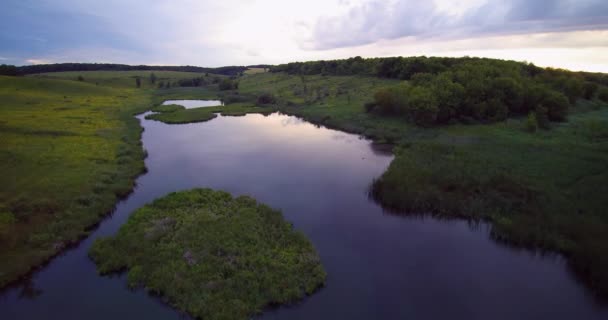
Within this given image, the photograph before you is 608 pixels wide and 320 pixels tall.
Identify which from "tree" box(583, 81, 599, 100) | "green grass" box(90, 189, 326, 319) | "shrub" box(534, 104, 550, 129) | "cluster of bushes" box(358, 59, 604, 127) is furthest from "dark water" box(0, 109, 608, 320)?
"tree" box(583, 81, 599, 100)

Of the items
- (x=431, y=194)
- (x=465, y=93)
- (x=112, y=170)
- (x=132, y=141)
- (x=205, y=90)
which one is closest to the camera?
(x=431, y=194)

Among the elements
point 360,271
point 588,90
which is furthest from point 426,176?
point 588,90

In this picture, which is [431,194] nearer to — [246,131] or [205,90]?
[246,131]

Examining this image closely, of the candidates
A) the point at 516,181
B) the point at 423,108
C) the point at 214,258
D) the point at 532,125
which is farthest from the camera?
the point at 423,108

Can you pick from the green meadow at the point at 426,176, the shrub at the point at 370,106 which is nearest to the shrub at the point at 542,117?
the green meadow at the point at 426,176

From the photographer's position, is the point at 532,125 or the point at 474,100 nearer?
the point at 532,125

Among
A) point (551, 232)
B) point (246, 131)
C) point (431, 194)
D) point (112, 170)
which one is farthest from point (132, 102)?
point (551, 232)

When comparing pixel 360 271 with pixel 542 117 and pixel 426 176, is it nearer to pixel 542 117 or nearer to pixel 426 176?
pixel 426 176

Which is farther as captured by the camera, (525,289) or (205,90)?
(205,90)
